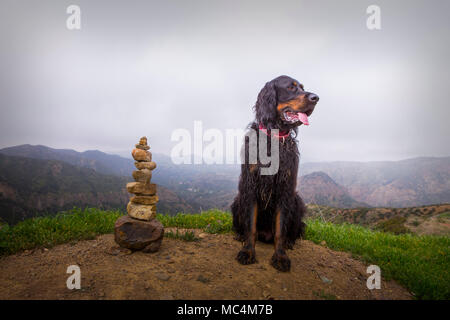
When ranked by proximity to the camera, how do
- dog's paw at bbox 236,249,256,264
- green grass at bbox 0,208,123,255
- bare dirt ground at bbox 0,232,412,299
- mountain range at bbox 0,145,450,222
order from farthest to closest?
1. mountain range at bbox 0,145,450,222
2. green grass at bbox 0,208,123,255
3. dog's paw at bbox 236,249,256,264
4. bare dirt ground at bbox 0,232,412,299

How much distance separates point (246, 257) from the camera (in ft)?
9.84

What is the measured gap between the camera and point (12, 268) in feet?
8.73

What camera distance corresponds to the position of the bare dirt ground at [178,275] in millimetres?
2172

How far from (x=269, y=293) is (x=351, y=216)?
14.1 metres

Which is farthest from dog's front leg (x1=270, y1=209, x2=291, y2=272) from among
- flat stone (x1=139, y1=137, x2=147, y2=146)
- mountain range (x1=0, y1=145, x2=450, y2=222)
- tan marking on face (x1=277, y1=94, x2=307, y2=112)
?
mountain range (x1=0, y1=145, x2=450, y2=222)

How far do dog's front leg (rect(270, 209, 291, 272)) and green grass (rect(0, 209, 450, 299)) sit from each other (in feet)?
5.51

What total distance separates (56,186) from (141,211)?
91.8 meters

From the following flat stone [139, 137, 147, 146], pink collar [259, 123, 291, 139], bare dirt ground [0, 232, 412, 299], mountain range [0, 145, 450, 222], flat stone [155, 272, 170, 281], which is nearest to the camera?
bare dirt ground [0, 232, 412, 299]

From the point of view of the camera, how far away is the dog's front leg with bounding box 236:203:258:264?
2988 mm

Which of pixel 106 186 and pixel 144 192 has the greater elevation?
pixel 144 192

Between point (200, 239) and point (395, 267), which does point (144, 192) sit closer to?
point (200, 239)

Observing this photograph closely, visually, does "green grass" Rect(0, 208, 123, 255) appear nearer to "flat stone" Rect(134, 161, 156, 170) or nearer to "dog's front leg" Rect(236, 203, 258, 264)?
"flat stone" Rect(134, 161, 156, 170)

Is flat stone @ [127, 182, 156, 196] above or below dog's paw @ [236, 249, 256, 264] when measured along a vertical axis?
above
